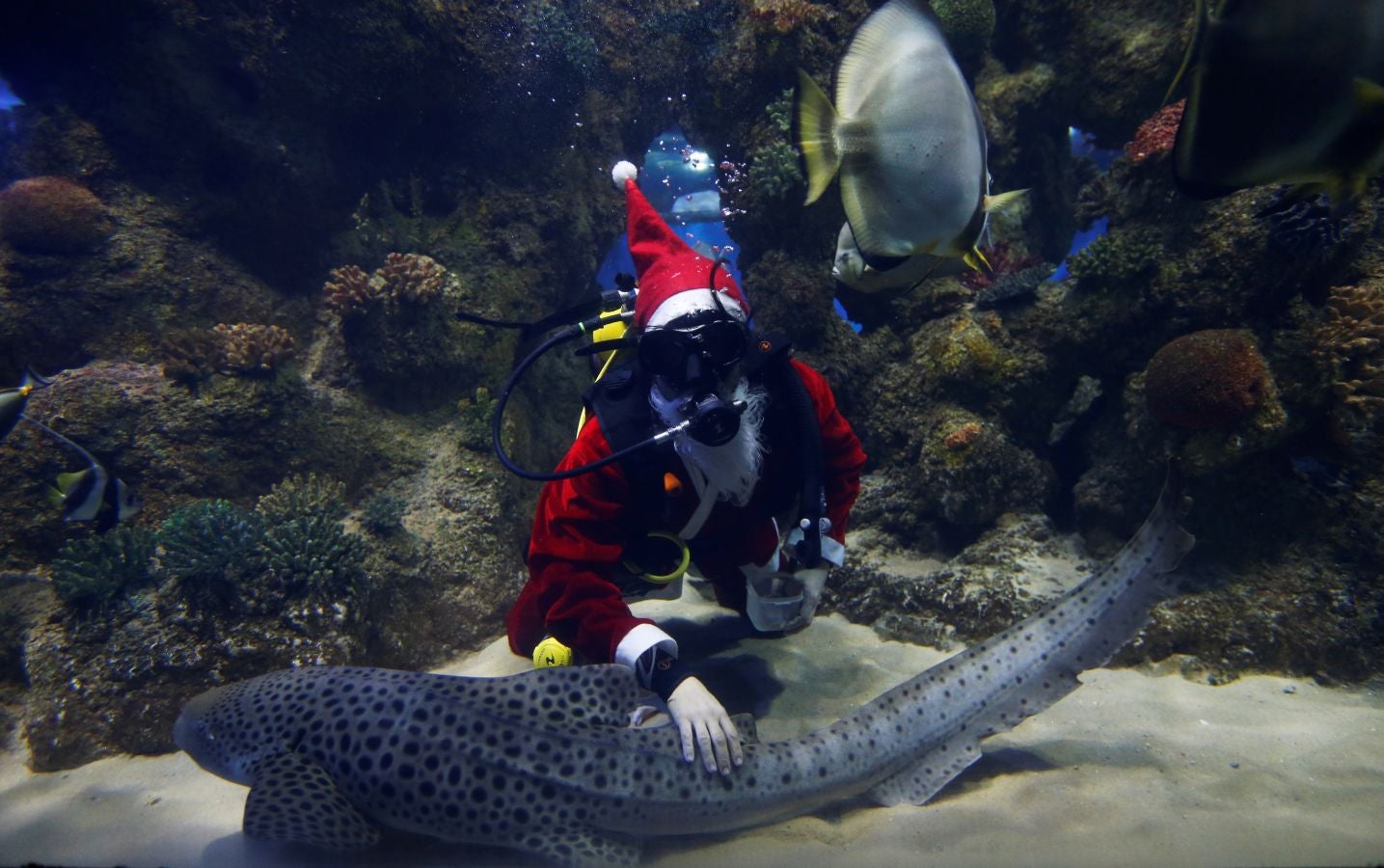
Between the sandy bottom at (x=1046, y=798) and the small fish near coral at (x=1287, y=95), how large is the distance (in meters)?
2.27

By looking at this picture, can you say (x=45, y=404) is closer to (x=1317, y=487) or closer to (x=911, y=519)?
(x=911, y=519)

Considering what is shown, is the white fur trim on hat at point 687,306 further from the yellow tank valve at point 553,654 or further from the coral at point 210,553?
the coral at point 210,553

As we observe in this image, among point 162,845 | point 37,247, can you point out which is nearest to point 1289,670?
point 162,845

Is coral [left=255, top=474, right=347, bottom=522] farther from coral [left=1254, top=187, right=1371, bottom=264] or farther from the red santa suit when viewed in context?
coral [left=1254, top=187, right=1371, bottom=264]

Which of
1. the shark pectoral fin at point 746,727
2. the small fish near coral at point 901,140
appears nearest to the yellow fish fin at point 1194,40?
the small fish near coral at point 901,140

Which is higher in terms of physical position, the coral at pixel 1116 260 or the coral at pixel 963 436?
the coral at pixel 1116 260

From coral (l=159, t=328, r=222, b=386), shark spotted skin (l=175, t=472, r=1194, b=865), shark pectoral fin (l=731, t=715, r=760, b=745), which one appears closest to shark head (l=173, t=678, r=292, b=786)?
shark spotted skin (l=175, t=472, r=1194, b=865)

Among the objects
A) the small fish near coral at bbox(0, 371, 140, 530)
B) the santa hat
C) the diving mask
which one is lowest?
the small fish near coral at bbox(0, 371, 140, 530)

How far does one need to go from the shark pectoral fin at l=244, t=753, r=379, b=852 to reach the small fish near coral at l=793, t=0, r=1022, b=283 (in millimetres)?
3145

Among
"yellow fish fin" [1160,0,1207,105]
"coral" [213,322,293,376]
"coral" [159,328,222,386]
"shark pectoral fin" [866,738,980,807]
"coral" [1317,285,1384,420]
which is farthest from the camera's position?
"coral" [213,322,293,376]

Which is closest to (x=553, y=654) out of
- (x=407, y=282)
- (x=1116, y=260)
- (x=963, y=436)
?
(x=963, y=436)

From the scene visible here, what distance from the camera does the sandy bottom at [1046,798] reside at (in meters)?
2.43

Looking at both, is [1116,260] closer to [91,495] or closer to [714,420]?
[714,420]

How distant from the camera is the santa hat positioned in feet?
11.6
